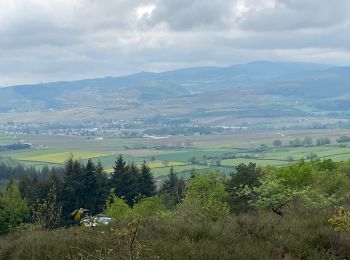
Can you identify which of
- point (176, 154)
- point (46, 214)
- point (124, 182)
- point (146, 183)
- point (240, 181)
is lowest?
point (176, 154)

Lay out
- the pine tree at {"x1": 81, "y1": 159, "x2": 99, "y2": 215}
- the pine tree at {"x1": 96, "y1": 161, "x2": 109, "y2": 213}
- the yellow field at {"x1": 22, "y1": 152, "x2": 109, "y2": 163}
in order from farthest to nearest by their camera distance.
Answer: the yellow field at {"x1": 22, "y1": 152, "x2": 109, "y2": 163}, the pine tree at {"x1": 96, "y1": 161, "x2": 109, "y2": 213}, the pine tree at {"x1": 81, "y1": 159, "x2": 99, "y2": 215}

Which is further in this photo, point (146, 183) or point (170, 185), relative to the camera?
point (170, 185)

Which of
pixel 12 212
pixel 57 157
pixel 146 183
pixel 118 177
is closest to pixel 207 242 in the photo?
pixel 12 212

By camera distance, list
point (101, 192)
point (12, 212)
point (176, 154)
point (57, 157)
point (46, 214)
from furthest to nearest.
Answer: point (57, 157)
point (176, 154)
point (101, 192)
point (12, 212)
point (46, 214)

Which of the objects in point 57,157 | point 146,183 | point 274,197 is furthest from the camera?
point 57,157

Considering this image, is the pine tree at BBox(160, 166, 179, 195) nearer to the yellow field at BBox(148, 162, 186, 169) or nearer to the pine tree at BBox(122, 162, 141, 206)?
the pine tree at BBox(122, 162, 141, 206)

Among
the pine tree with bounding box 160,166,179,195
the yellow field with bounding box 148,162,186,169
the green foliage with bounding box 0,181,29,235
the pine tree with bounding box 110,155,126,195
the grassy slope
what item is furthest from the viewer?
the yellow field with bounding box 148,162,186,169

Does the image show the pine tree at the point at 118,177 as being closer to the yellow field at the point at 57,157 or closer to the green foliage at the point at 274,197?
the green foliage at the point at 274,197

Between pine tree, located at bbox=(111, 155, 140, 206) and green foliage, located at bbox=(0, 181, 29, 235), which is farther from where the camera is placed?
pine tree, located at bbox=(111, 155, 140, 206)

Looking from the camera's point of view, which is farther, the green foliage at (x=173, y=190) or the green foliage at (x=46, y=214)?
the green foliage at (x=173, y=190)

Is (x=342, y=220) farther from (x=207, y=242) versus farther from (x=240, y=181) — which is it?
(x=240, y=181)

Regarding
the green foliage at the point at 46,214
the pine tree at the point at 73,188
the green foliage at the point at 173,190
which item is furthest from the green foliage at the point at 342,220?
the green foliage at the point at 173,190

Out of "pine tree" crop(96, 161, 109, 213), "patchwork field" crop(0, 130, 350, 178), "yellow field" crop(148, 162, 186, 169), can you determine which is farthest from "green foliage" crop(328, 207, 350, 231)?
"yellow field" crop(148, 162, 186, 169)

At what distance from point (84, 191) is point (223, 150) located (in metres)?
97.0
